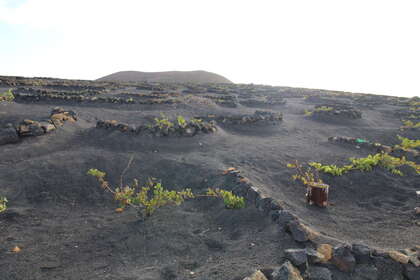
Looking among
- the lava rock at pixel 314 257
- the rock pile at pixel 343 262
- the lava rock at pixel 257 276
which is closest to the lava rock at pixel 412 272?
the rock pile at pixel 343 262

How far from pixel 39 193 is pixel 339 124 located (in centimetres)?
1530

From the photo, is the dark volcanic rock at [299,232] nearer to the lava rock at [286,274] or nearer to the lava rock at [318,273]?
the lava rock at [318,273]

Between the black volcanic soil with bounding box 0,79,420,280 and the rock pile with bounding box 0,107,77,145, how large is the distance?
24 cm

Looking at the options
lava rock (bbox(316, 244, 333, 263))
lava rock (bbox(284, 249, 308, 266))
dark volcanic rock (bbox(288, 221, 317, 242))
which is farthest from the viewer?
dark volcanic rock (bbox(288, 221, 317, 242))

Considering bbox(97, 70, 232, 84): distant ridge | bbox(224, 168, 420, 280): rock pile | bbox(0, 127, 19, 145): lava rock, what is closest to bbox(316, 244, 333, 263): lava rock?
bbox(224, 168, 420, 280): rock pile

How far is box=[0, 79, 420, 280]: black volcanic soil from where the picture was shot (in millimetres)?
3891

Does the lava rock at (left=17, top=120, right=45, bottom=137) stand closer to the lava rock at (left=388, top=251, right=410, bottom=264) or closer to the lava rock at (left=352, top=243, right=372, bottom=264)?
the lava rock at (left=352, top=243, right=372, bottom=264)

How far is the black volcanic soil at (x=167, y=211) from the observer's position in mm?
3891

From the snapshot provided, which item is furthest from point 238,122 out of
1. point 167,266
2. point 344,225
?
point 167,266

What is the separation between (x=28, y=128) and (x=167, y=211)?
20.2 ft

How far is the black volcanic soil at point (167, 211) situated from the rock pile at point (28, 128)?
0.79 feet

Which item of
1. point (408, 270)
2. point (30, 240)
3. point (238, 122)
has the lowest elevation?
point (30, 240)

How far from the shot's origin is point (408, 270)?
11.6 ft

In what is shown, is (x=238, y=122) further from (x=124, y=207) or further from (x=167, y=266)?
(x=167, y=266)
